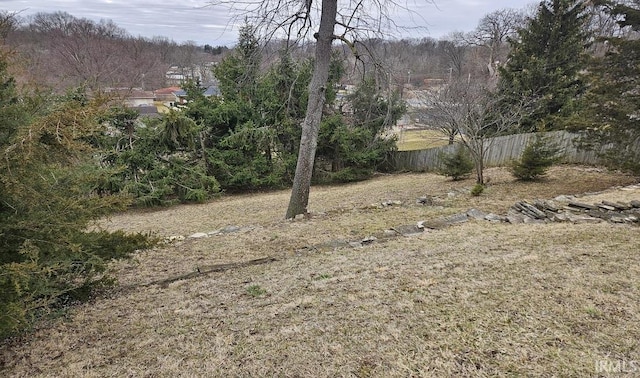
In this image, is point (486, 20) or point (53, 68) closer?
point (53, 68)

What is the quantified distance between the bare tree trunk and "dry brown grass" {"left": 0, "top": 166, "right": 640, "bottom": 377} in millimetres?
2125

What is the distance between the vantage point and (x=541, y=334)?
241 centimetres

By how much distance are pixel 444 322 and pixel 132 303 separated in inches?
119

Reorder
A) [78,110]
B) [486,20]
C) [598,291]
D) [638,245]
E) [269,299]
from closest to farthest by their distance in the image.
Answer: [78,110], [598,291], [269,299], [638,245], [486,20]

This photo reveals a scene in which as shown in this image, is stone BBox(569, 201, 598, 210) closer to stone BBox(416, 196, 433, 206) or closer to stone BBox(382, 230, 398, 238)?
stone BBox(416, 196, 433, 206)

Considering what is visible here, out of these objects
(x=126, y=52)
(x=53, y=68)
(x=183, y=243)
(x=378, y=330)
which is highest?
(x=126, y=52)

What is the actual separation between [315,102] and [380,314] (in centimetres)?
463

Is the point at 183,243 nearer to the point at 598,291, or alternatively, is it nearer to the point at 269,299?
the point at 269,299

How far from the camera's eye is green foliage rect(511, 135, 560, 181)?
27.9ft

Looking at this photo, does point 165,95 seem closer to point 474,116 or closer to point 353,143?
point 353,143

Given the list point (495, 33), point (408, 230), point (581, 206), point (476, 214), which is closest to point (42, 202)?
point (408, 230)

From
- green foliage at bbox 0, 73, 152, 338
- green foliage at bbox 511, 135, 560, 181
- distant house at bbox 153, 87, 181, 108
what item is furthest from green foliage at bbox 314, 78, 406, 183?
distant house at bbox 153, 87, 181, 108

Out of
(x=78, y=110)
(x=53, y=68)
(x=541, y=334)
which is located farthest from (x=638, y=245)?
(x=53, y=68)

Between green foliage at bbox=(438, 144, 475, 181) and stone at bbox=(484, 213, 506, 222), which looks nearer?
stone at bbox=(484, 213, 506, 222)
